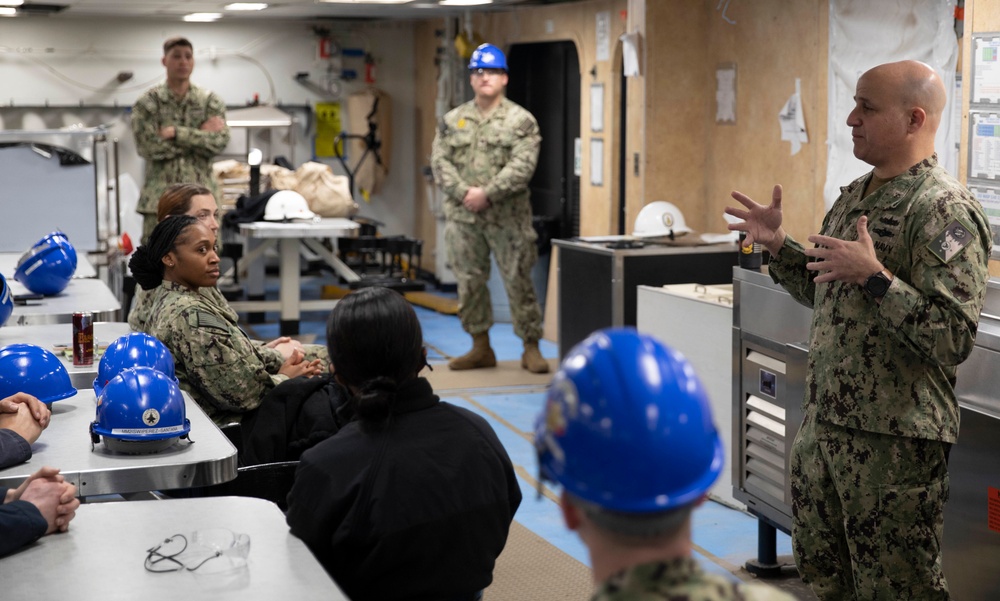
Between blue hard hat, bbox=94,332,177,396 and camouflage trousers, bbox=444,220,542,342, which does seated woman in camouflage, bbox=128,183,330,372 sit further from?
camouflage trousers, bbox=444,220,542,342

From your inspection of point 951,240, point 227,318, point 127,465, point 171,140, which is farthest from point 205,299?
point 171,140

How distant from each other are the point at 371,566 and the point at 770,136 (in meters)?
4.59

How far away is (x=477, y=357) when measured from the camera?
7.99 meters

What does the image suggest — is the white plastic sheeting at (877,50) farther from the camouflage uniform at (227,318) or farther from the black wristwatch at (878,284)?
the camouflage uniform at (227,318)

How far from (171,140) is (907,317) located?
6.52 meters

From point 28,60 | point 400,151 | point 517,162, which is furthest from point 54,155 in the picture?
point 400,151

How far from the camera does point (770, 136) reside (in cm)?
628

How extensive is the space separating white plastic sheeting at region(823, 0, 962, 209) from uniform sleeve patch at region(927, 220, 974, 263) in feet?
6.39

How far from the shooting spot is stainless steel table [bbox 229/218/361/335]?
28.4 feet

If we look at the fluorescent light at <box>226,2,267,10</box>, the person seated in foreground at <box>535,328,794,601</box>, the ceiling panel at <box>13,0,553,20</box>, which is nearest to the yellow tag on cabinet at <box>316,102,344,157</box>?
the ceiling panel at <box>13,0,553,20</box>

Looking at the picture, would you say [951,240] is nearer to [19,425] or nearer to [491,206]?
[19,425]

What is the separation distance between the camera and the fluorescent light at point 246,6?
973cm

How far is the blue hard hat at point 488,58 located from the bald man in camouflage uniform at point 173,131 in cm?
195

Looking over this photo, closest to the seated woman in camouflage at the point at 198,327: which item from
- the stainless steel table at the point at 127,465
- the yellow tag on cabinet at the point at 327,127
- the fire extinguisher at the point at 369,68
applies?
the stainless steel table at the point at 127,465
